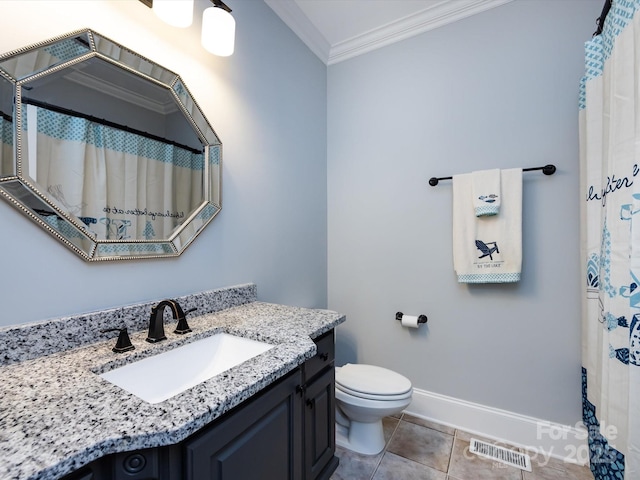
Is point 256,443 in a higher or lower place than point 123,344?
lower

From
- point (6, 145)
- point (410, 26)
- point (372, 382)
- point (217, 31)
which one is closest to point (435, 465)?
point (372, 382)

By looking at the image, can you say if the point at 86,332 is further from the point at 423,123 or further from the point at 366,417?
the point at 423,123

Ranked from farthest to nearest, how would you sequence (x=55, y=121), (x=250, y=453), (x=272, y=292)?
1. (x=272, y=292)
2. (x=55, y=121)
3. (x=250, y=453)

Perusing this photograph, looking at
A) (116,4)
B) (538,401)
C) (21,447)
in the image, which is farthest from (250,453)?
(538,401)

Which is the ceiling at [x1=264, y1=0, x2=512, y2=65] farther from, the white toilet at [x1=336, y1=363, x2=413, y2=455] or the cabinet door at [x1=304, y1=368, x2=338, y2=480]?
the white toilet at [x1=336, y1=363, x2=413, y2=455]

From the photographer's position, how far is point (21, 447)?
52 centimetres

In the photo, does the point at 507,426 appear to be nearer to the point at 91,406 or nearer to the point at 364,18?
the point at 91,406

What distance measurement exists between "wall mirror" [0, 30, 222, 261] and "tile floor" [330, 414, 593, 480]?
4.67ft

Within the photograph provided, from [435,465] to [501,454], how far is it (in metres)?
0.39

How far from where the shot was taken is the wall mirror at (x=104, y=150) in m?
0.89

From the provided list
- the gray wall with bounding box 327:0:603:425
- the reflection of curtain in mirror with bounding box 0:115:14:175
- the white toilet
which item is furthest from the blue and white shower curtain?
the reflection of curtain in mirror with bounding box 0:115:14:175

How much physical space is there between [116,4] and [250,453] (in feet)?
5.13

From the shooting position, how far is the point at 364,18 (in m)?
1.99

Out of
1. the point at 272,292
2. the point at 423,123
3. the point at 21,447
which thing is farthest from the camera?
the point at 423,123
